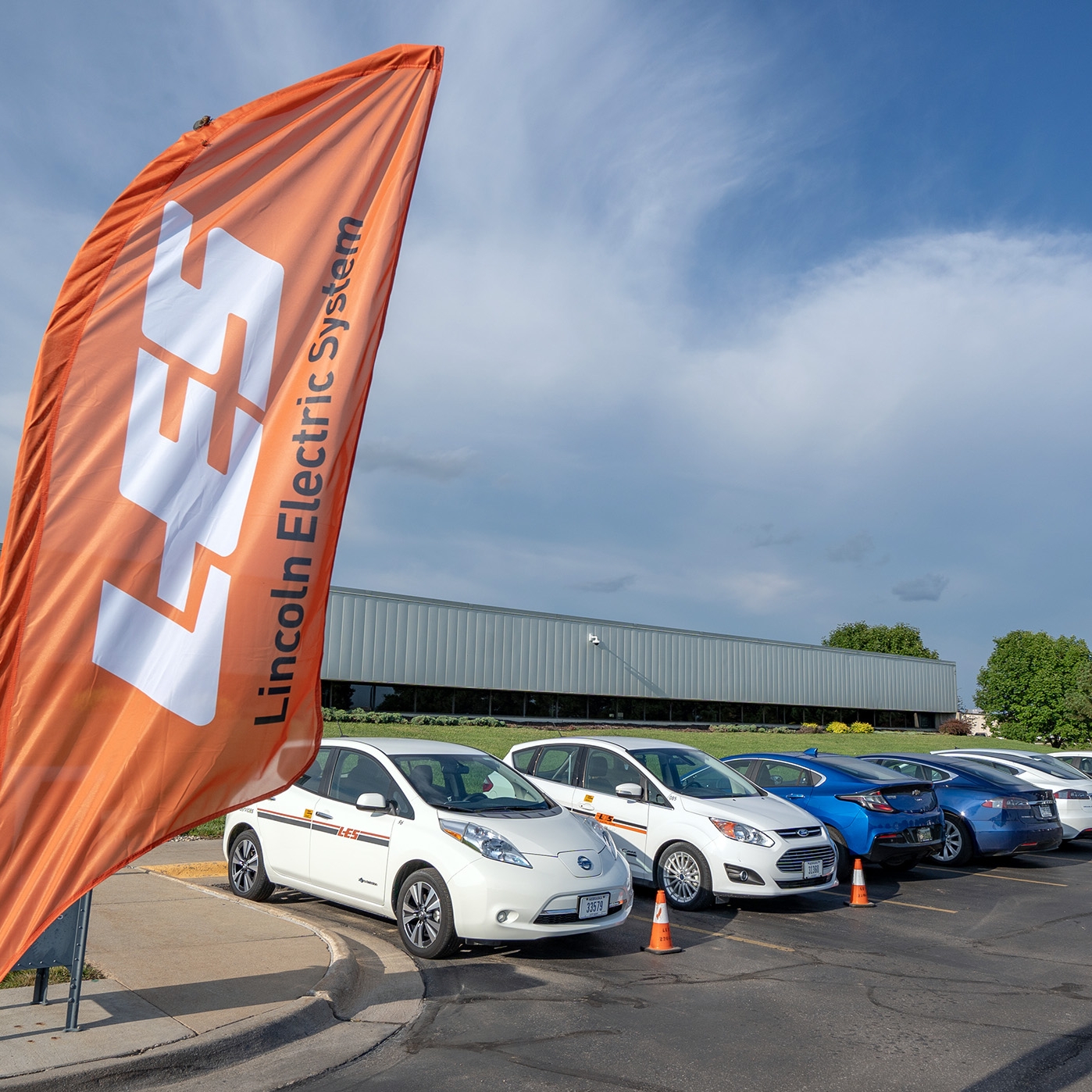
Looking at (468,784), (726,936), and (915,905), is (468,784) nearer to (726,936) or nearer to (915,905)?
(726,936)

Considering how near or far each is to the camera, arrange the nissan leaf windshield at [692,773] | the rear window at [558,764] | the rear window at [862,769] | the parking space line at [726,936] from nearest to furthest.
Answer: the parking space line at [726,936], the nissan leaf windshield at [692,773], the rear window at [558,764], the rear window at [862,769]

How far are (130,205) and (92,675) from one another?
209cm

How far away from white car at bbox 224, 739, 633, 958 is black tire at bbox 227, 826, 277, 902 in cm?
1

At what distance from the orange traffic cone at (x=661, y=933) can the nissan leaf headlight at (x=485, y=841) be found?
4.49ft

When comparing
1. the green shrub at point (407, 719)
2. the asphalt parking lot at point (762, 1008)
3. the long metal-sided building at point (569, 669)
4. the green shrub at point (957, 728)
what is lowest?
the asphalt parking lot at point (762, 1008)

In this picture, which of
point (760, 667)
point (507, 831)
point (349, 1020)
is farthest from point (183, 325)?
point (760, 667)

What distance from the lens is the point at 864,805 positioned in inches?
473

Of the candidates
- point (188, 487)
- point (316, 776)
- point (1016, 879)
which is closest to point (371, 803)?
point (316, 776)

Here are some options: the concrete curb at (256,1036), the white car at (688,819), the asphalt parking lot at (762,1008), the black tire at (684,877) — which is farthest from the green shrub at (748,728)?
the concrete curb at (256,1036)

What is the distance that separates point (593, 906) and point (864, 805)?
568 centimetres

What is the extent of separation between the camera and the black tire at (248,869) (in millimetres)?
9242

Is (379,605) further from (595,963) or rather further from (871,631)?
(871,631)

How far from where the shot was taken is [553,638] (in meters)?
43.1

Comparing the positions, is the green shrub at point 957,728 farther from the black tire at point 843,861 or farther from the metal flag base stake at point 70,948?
the metal flag base stake at point 70,948
